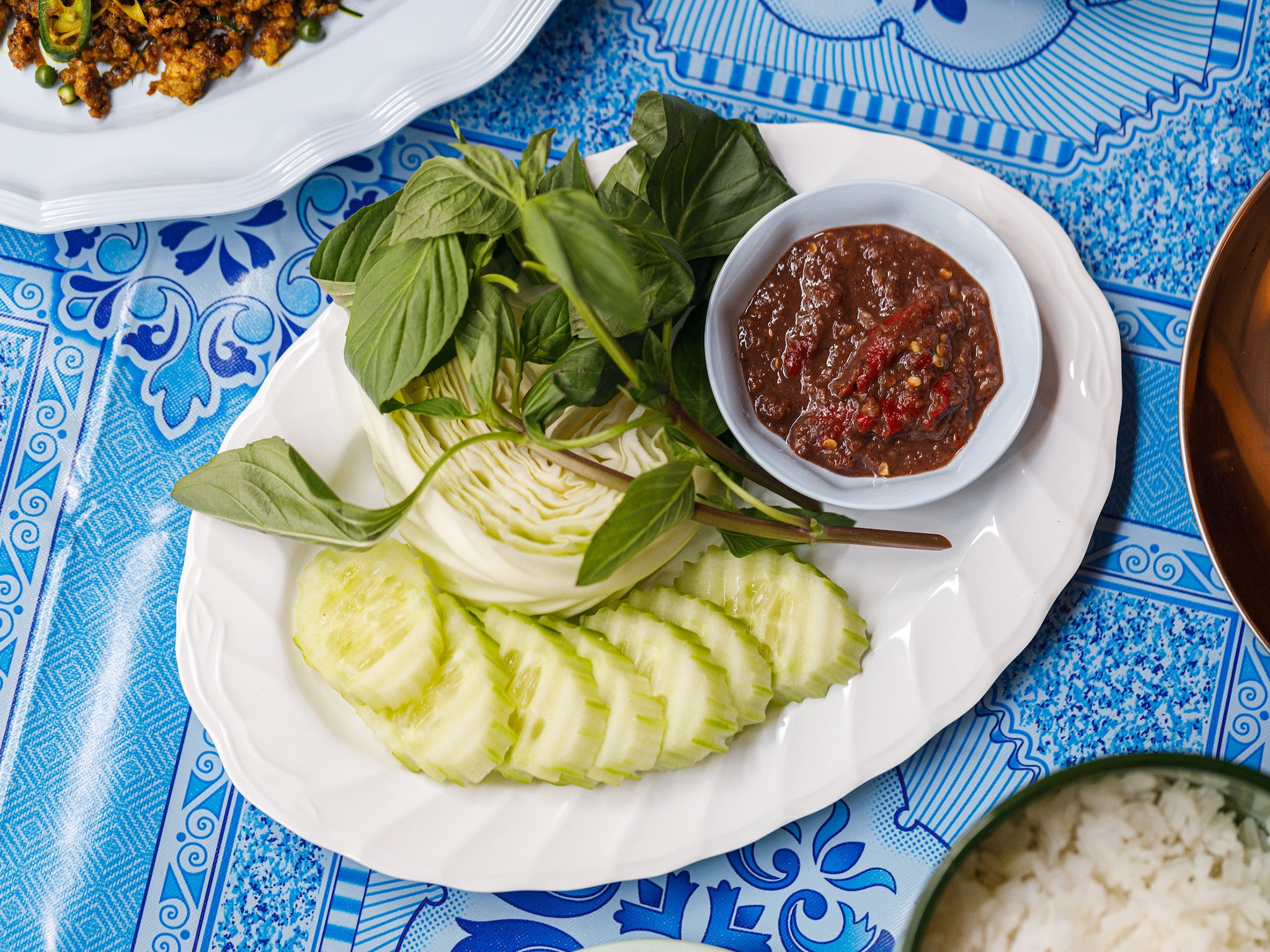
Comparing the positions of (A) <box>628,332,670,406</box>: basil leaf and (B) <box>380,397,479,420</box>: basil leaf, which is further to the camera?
(B) <box>380,397,479,420</box>: basil leaf

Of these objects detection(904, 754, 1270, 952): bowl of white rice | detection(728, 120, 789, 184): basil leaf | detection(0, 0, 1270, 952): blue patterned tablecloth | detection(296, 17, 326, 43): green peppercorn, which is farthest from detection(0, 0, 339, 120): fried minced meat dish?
detection(904, 754, 1270, 952): bowl of white rice

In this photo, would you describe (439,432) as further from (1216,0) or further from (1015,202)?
(1216,0)

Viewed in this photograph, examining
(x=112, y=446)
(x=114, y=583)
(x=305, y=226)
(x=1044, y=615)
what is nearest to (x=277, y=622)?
(x=114, y=583)

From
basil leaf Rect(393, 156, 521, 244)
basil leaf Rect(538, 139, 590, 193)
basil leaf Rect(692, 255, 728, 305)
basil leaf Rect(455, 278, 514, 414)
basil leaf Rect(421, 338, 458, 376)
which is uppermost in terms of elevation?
basil leaf Rect(393, 156, 521, 244)

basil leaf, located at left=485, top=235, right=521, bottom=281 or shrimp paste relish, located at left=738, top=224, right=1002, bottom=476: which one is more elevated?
basil leaf, located at left=485, top=235, right=521, bottom=281

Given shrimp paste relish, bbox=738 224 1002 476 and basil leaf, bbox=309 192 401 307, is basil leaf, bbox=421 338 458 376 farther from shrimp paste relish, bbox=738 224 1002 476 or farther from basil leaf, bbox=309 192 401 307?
shrimp paste relish, bbox=738 224 1002 476

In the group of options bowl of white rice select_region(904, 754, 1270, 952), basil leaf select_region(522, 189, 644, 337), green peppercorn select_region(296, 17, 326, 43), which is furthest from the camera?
green peppercorn select_region(296, 17, 326, 43)

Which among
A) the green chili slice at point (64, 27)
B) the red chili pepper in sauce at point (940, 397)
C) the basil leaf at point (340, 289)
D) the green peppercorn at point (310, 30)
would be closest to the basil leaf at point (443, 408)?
the basil leaf at point (340, 289)

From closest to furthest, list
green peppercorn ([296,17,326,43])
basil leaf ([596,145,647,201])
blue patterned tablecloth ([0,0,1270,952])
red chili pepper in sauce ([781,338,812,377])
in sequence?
red chili pepper in sauce ([781,338,812,377]) < basil leaf ([596,145,647,201]) < blue patterned tablecloth ([0,0,1270,952]) < green peppercorn ([296,17,326,43])
